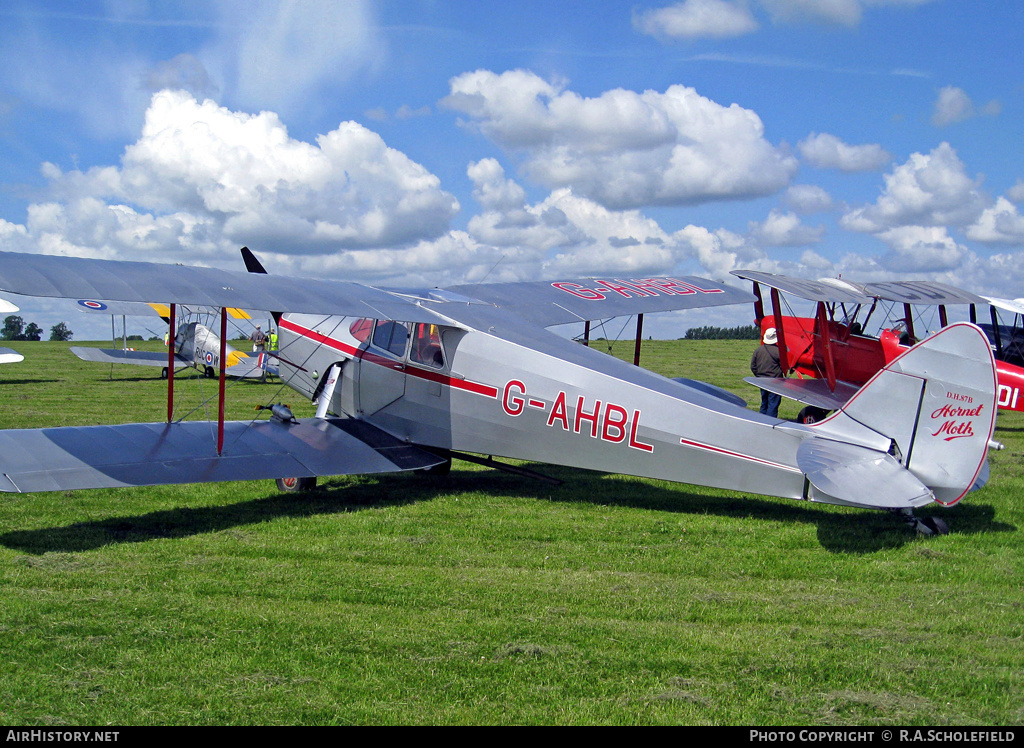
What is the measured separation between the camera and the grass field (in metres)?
3.68

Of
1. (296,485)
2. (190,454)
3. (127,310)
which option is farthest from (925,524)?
(127,310)

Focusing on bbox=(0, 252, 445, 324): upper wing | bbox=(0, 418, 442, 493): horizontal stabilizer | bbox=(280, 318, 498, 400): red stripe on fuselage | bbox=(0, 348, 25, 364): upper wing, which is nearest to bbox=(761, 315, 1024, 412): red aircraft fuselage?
bbox=(280, 318, 498, 400): red stripe on fuselage

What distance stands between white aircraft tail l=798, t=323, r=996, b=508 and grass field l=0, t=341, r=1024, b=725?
563 millimetres

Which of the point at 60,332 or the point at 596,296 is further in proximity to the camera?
the point at 60,332

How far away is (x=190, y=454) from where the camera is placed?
23.8 feet

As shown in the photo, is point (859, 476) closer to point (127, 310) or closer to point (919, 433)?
point (919, 433)

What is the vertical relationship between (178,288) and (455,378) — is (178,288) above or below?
above

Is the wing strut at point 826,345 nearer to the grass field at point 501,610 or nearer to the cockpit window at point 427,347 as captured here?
the grass field at point 501,610

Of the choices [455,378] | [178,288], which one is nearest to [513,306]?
[455,378]

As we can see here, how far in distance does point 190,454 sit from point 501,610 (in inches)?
145

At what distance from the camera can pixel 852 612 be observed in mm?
4887

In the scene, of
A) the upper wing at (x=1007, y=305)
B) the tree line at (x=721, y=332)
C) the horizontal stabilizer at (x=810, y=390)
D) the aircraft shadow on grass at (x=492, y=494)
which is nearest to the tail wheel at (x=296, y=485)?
the aircraft shadow on grass at (x=492, y=494)
